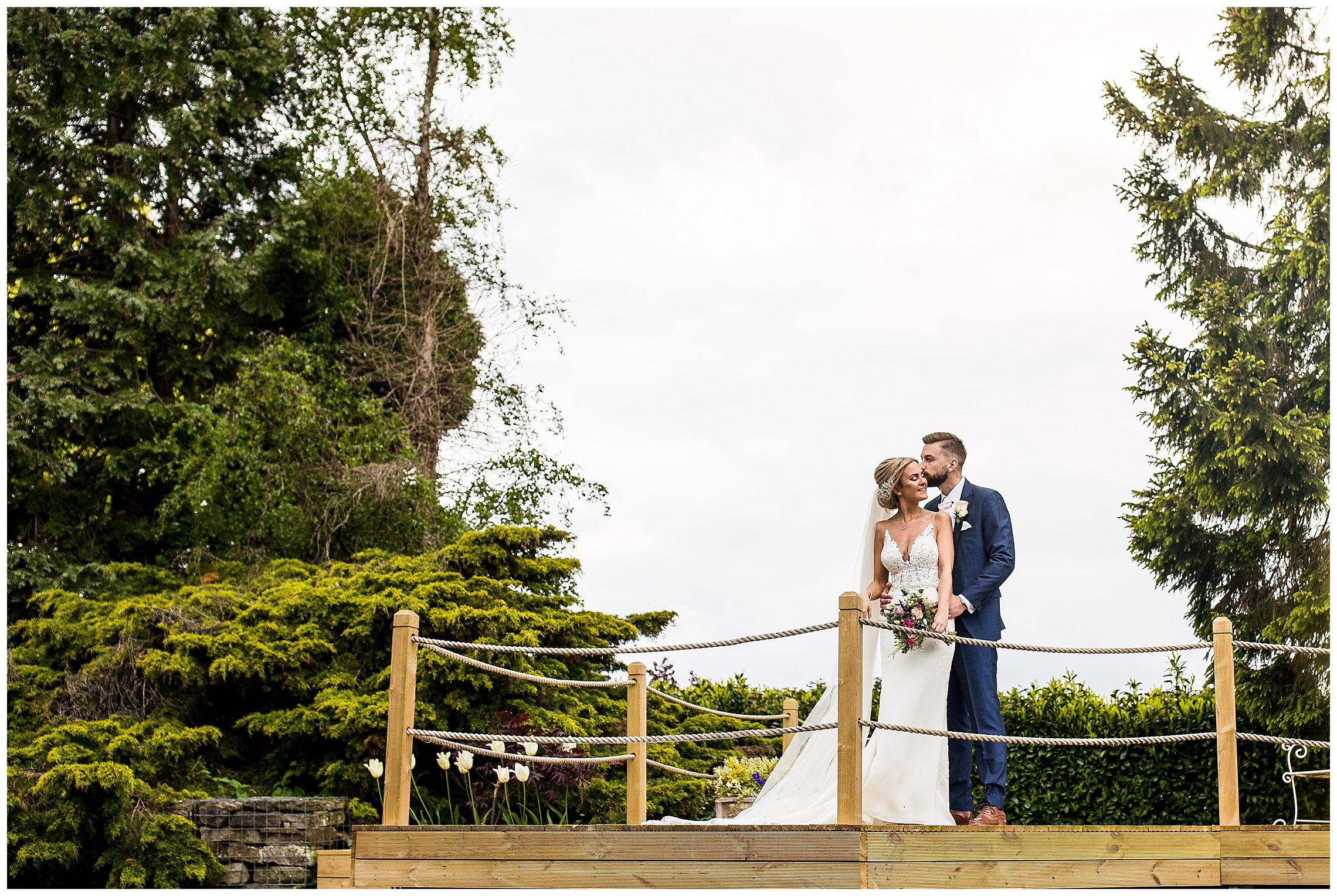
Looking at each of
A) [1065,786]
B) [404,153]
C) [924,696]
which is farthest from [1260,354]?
[404,153]

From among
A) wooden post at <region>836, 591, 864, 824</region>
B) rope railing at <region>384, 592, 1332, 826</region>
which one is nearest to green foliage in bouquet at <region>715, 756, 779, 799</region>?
rope railing at <region>384, 592, 1332, 826</region>

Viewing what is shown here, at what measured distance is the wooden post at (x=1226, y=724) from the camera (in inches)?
206

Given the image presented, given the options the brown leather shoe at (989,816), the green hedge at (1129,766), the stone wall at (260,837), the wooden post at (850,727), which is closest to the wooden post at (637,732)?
the brown leather shoe at (989,816)

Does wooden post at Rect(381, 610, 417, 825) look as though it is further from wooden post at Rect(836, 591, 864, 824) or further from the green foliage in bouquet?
the green foliage in bouquet

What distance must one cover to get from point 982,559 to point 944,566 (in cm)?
28

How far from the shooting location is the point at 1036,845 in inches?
186

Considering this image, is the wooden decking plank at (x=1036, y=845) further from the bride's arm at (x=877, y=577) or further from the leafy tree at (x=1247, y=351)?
the leafy tree at (x=1247, y=351)

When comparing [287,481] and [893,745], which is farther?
[287,481]

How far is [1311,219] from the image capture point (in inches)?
471

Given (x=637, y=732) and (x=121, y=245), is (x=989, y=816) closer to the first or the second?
(x=637, y=732)

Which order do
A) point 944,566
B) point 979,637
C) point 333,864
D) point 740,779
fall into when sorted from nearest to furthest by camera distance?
point 944,566 → point 979,637 → point 333,864 → point 740,779

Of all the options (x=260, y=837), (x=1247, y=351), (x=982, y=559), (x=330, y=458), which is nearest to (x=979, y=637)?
(x=982, y=559)

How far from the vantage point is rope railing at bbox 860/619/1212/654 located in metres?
4.90

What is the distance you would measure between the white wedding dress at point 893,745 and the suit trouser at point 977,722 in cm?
11
